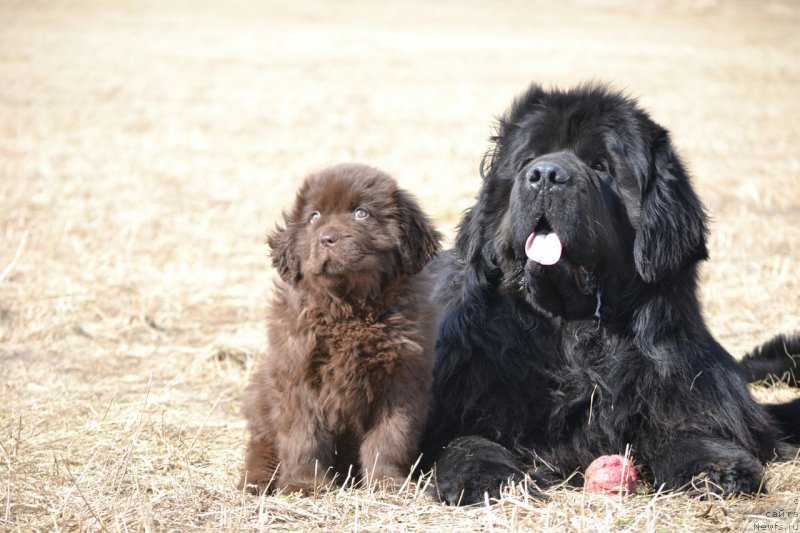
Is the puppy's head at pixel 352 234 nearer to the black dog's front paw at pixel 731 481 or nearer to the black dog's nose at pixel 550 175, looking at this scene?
the black dog's nose at pixel 550 175

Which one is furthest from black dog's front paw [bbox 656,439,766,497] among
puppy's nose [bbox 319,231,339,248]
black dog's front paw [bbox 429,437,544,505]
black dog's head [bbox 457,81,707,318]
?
puppy's nose [bbox 319,231,339,248]

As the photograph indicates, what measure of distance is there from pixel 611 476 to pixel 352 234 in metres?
1.51

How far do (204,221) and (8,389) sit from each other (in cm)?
462

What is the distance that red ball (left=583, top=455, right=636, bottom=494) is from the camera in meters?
3.81

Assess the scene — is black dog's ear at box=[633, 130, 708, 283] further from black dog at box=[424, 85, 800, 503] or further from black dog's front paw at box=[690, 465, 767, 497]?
black dog's front paw at box=[690, 465, 767, 497]

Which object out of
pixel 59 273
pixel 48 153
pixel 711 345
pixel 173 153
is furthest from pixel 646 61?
pixel 711 345

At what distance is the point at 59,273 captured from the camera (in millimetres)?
8023

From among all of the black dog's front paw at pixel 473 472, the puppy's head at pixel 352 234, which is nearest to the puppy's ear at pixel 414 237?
the puppy's head at pixel 352 234

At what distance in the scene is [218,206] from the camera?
1080cm

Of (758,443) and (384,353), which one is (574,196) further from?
(758,443)

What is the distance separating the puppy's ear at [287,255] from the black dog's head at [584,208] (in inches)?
36.6

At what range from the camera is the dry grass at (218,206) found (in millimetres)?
3691

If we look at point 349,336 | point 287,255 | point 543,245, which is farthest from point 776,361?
point 287,255

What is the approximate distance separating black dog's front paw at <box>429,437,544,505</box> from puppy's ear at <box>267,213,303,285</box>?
1.06m
